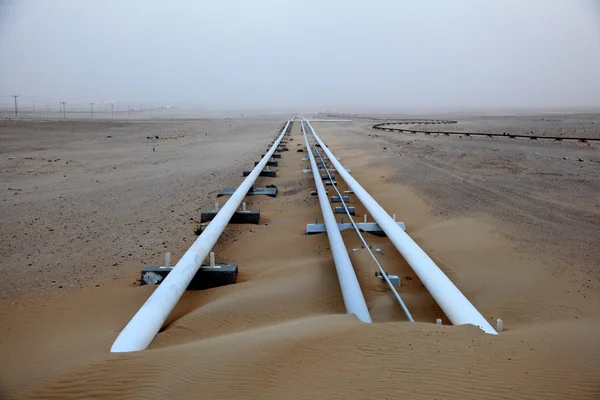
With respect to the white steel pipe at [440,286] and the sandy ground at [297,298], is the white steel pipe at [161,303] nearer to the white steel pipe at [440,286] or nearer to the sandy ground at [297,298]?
the sandy ground at [297,298]

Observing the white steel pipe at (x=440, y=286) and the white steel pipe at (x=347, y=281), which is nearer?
the white steel pipe at (x=440, y=286)

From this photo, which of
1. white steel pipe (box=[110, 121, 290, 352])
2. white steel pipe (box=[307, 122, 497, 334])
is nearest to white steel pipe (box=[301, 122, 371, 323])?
white steel pipe (box=[307, 122, 497, 334])

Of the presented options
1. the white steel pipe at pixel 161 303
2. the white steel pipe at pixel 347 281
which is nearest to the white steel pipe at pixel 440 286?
the white steel pipe at pixel 347 281

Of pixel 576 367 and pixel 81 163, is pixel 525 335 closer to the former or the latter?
pixel 576 367

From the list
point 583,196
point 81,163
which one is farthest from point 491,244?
point 81,163

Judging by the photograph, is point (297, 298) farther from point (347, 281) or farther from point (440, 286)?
point (440, 286)

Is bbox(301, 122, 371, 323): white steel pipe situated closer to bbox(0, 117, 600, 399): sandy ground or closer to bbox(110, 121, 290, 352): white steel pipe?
bbox(0, 117, 600, 399): sandy ground

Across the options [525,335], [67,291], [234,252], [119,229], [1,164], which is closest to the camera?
[525,335]

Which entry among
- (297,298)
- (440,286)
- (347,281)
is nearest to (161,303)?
(297,298)
